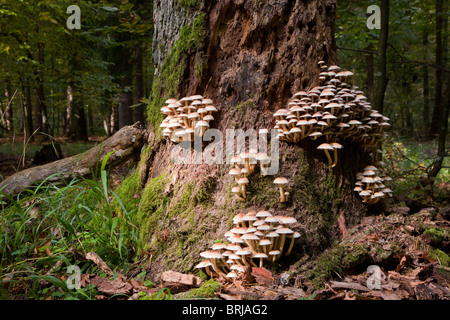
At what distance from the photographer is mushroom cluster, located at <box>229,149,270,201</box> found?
254cm

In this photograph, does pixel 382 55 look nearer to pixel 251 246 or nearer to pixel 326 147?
pixel 326 147

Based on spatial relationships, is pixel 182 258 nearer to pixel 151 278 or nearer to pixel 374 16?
pixel 151 278

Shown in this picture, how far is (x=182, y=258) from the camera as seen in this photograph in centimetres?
262

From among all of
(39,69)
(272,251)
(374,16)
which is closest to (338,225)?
(272,251)

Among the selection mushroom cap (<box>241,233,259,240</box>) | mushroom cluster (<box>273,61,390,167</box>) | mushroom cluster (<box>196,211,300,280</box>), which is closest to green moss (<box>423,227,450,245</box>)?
mushroom cluster (<box>273,61,390,167</box>)

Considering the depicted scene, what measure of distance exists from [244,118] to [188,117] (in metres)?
0.60

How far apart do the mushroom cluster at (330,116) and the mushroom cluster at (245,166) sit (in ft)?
1.16

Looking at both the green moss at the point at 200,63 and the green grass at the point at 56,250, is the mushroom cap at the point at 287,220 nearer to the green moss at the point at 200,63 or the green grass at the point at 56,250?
the green grass at the point at 56,250

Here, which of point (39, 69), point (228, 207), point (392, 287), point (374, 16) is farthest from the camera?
point (39, 69)

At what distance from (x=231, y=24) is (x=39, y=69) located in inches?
396

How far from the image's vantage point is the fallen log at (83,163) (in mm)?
3783

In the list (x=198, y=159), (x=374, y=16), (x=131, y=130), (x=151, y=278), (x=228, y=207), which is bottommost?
(x=151, y=278)

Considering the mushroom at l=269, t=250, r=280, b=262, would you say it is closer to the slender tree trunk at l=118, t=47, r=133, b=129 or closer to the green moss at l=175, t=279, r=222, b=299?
the green moss at l=175, t=279, r=222, b=299

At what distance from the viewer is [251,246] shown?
223 cm
